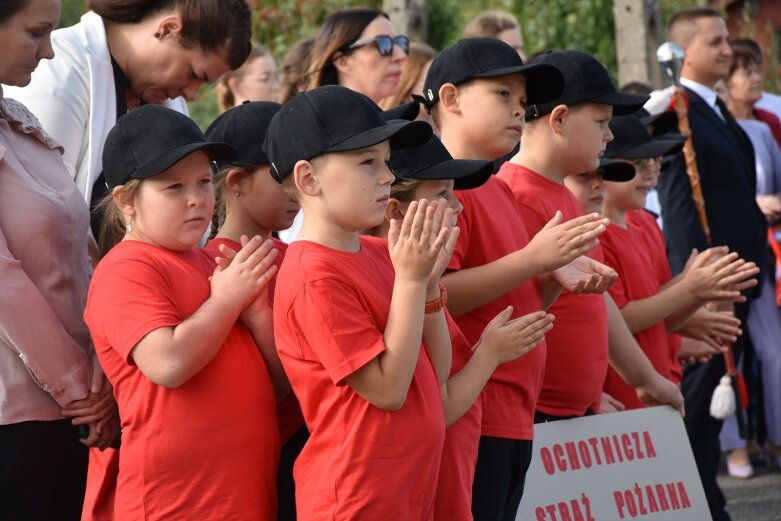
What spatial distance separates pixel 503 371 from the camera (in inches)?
146

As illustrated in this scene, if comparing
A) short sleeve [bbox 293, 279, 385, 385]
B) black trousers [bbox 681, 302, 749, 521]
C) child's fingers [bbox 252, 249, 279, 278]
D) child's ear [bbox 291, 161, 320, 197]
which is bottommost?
black trousers [bbox 681, 302, 749, 521]

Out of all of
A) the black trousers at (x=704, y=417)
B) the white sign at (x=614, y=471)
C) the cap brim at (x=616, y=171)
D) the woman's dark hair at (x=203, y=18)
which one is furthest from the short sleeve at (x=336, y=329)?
the black trousers at (x=704, y=417)

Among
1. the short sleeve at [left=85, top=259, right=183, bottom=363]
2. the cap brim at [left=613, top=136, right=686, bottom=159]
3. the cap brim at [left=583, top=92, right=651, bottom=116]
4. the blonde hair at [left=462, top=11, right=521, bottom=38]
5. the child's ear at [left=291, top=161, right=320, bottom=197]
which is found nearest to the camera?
the short sleeve at [left=85, top=259, right=183, bottom=363]

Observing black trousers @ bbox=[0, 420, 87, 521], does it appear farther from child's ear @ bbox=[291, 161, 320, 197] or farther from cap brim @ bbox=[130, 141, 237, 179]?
child's ear @ bbox=[291, 161, 320, 197]

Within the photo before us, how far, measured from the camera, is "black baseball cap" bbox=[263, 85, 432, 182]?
3.05 metres

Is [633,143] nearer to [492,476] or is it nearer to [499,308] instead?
[499,308]

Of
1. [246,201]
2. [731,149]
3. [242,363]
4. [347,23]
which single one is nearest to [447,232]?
[242,363]

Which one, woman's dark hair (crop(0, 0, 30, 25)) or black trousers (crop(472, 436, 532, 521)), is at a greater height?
woman's dark hair (crop(0, 0, 30, 25))

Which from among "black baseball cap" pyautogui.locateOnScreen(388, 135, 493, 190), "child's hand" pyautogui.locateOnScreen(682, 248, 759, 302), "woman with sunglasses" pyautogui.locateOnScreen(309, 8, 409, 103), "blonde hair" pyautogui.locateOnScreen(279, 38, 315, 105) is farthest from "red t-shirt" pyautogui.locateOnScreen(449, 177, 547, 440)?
"blonde hair" pyautogui.locateOnScreen(279, 38, 315, 105)

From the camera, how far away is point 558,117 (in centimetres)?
421

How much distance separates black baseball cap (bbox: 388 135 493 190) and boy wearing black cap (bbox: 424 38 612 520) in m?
0.24

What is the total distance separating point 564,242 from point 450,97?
715mm

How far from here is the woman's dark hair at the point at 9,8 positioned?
121 inches

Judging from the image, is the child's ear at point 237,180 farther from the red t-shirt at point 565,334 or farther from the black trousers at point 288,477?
the red t-shirt at point 565,334
